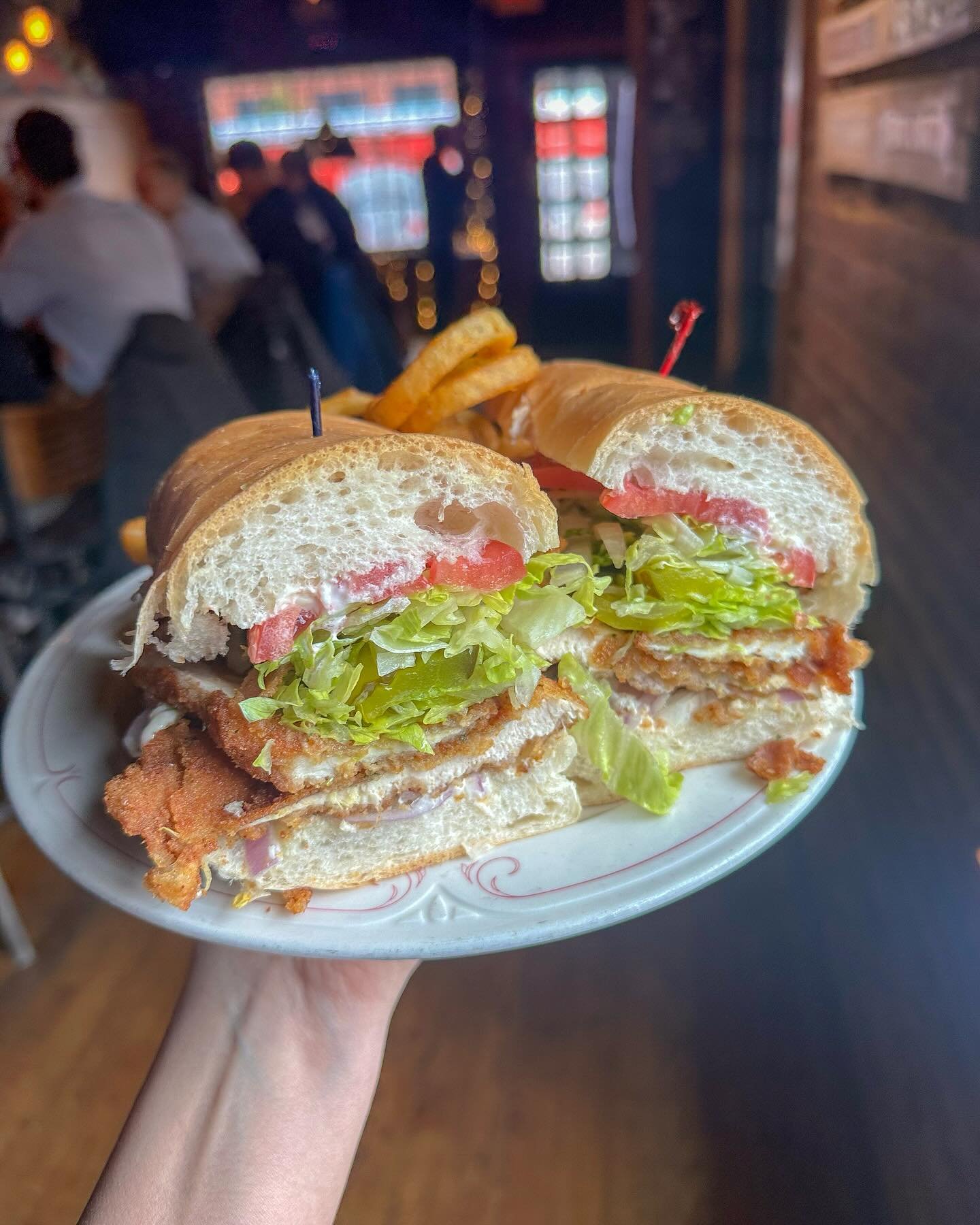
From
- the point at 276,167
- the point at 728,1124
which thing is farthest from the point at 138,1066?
the point at 276,167

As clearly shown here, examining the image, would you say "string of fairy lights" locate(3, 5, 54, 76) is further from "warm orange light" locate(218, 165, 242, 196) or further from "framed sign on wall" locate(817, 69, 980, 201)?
"framed sign on wall" locate(817, 69, 980, 201)

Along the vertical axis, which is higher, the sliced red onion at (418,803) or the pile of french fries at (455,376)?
the pile of french fries at (455,376)

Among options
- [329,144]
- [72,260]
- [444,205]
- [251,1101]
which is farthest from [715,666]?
[329,144]

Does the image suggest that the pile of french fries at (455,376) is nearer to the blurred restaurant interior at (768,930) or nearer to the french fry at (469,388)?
the french fry at (469,388)

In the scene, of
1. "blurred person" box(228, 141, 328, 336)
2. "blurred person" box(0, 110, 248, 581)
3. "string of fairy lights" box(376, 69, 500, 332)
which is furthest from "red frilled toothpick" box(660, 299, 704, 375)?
"string of fairy lights" box(376, 69, 500, 332)

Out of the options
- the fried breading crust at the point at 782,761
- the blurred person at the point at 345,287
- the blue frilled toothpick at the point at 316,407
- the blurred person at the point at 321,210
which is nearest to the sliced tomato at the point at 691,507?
the fried breading crust at the point at 782,761

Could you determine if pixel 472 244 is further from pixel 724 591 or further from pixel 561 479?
pixel 724 591

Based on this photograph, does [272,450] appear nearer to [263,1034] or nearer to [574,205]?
[263,1034]
